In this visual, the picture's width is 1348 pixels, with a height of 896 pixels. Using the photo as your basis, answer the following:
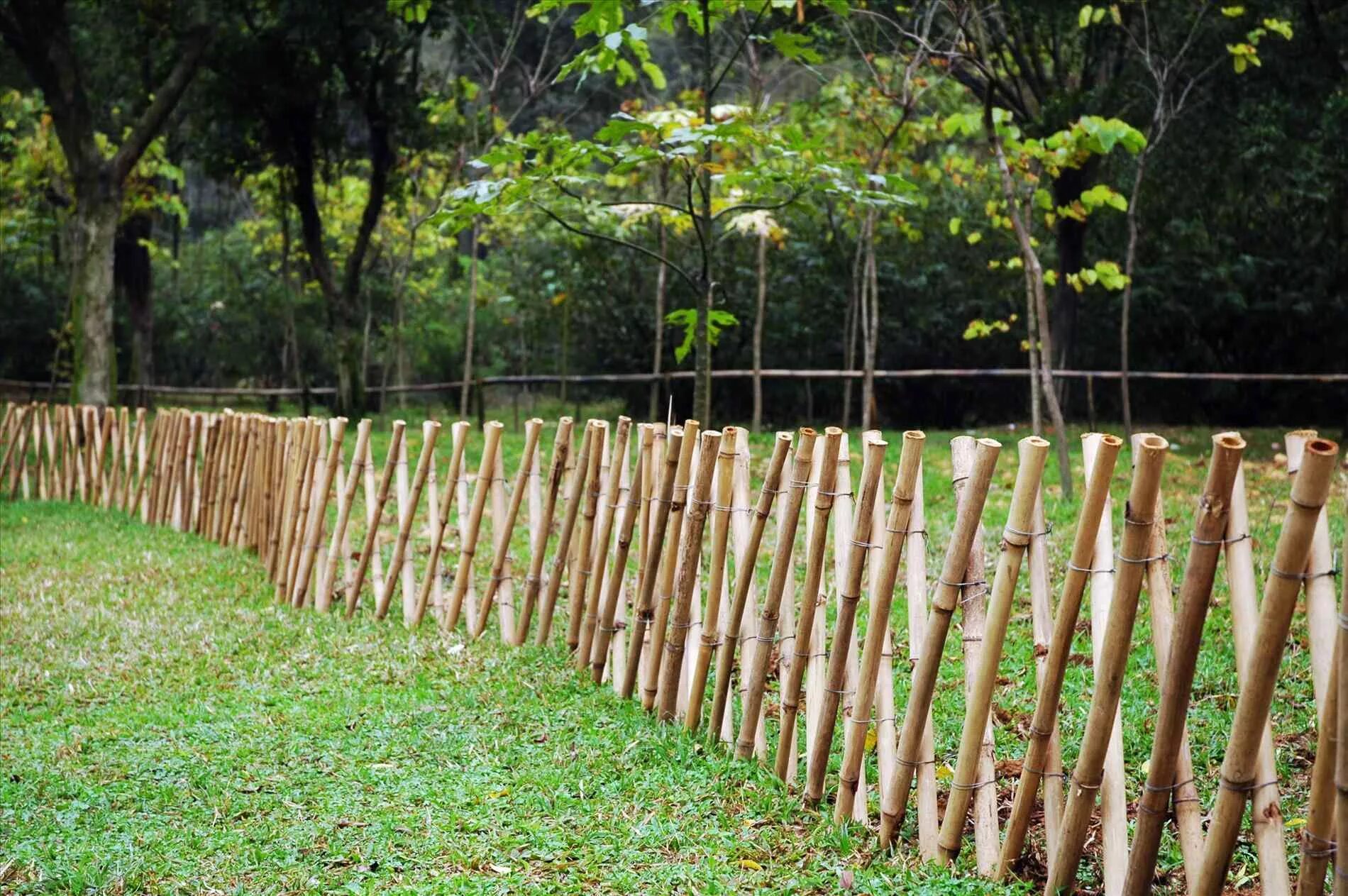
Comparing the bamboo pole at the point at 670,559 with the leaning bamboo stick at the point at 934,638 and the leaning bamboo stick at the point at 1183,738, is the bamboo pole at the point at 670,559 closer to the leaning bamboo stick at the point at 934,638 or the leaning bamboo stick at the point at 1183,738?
the leaning bamboo stick at the point at 934,638

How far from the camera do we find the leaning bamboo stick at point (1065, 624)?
254cm

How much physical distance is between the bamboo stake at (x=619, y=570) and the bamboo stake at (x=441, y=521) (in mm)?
1120

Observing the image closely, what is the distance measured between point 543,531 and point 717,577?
1273 mm

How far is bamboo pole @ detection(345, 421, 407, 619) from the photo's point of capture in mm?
5680

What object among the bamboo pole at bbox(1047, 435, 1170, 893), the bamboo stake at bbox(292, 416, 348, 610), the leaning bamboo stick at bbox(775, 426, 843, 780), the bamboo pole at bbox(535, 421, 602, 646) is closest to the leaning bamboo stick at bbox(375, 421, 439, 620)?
the bamboo stake at bbox(292, 416, 348, 610)

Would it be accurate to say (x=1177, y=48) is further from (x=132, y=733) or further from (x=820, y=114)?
(x=132, y=733)

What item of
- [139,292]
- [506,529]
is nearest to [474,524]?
[506,529]

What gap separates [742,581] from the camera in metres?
3.66

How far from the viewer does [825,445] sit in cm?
335

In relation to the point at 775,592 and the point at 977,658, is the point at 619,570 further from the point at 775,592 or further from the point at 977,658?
the point at 977,658

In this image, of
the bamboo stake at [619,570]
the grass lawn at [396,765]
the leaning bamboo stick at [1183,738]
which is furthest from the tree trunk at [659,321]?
the leaning bamboo stick at [1183,738]

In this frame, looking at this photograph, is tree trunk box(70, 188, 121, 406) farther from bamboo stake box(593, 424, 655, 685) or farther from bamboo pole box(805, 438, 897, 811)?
bamboo pole box(805, 438, 897, 811)

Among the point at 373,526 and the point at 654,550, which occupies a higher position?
the point at 654,550

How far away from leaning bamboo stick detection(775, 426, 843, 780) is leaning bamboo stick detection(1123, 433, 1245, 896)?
103cm
